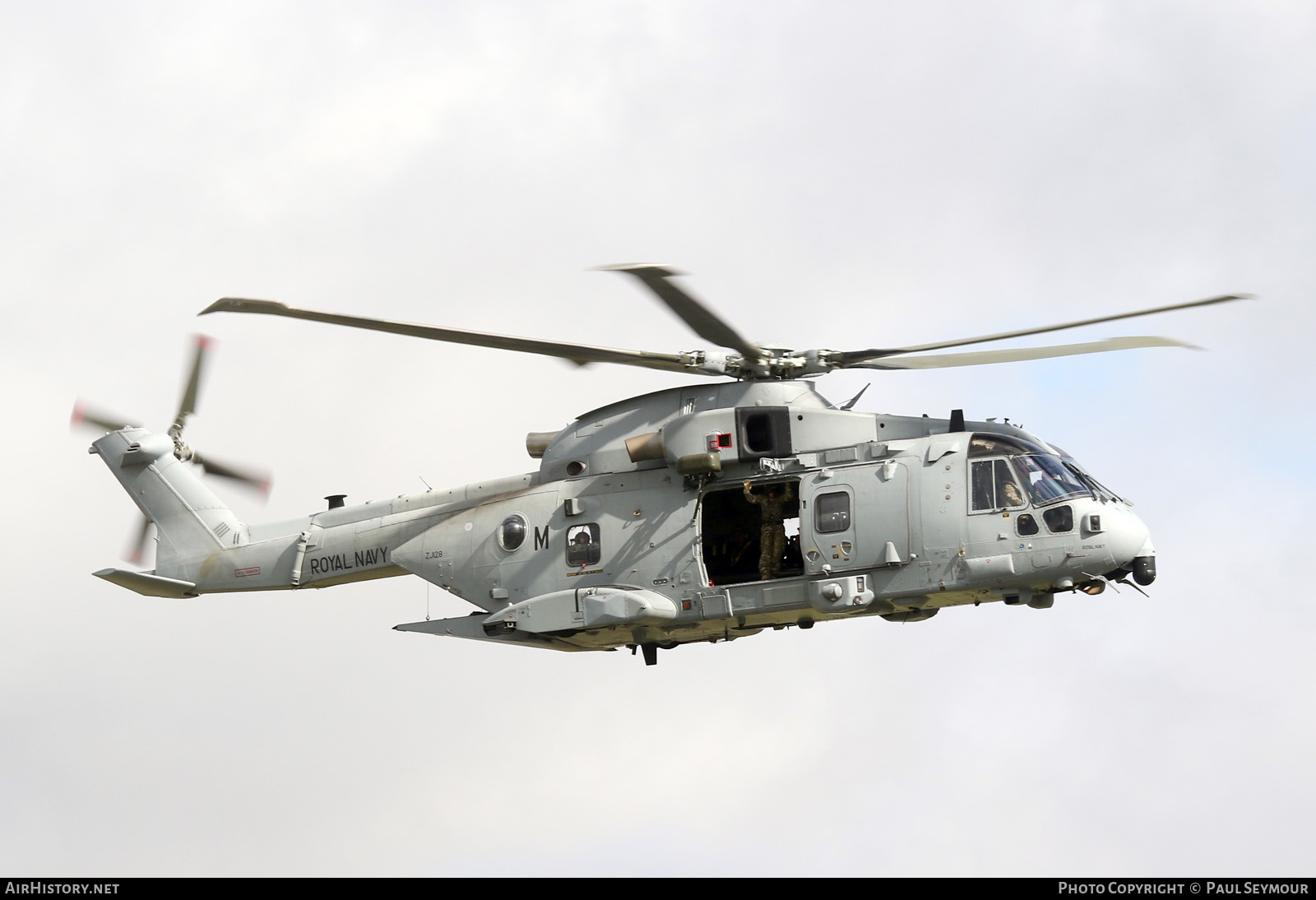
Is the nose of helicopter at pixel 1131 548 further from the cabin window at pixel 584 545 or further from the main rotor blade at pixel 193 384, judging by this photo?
the main rotor blade at pixel 193 384

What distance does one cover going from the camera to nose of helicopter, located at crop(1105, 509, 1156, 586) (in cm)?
2258

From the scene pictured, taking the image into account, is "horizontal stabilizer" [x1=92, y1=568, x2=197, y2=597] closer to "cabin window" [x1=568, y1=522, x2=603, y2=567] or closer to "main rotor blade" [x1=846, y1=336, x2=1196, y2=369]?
"cabin window" [x1=568, y1=522, x2=603, y2=567]

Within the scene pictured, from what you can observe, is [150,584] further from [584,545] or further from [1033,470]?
[1033,470]

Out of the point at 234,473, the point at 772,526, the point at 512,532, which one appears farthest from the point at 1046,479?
the point at 234,473

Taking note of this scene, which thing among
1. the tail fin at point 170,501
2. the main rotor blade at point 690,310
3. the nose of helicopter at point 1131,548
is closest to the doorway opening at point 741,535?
the main rotor blade at point 690,310

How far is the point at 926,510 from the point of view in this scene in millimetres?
23297

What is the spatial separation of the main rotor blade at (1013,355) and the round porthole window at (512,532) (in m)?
6.04

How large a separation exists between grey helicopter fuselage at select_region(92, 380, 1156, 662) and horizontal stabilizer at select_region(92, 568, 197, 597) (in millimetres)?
281

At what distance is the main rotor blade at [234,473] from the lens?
3073 cm

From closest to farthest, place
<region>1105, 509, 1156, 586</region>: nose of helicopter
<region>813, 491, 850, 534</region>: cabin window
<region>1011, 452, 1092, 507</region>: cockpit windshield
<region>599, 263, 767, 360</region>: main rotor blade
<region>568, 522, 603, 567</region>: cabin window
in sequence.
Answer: <region>599, 263, 767, 360</region>: main rotor blade, <region>1105, 509, 1156, 586</region>: nose of helicopter, <region>1011, 452, 1092, 507</region>: cockpit windshield, <region>813, 491, 850, 534</region>: cabin window, <region>568, 522, 603, 567</region>: cabin window

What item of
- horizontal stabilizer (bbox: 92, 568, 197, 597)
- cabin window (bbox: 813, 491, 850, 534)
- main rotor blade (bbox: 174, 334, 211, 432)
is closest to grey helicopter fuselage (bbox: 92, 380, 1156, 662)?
cabin window (bbox: 813, 491, 850, 534)

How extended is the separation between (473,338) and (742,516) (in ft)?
17.3

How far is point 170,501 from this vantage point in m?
29.8

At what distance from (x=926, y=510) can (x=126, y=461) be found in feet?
53.1
